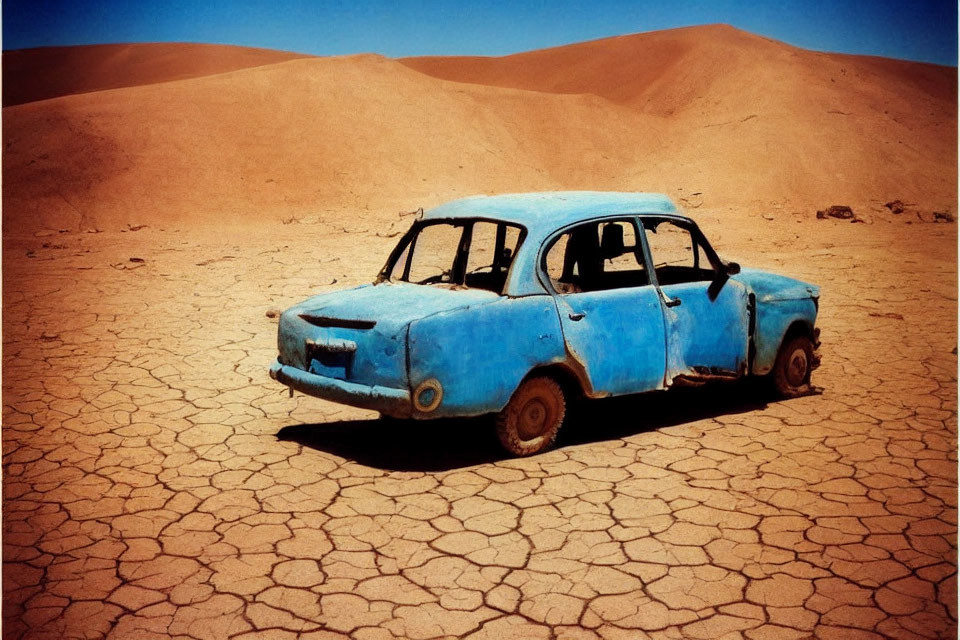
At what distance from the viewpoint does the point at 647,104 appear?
3441 cm

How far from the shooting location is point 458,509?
436cm

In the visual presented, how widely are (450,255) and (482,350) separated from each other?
1.22 metres

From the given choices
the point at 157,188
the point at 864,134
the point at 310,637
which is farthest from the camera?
the point at 864,134

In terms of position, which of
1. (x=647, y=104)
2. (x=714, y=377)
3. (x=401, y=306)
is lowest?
(x=714, y=377)

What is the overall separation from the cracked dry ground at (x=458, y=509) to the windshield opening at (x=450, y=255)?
999 millimetres

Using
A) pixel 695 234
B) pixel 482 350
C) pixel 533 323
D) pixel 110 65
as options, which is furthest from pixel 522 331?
pixel 110 65

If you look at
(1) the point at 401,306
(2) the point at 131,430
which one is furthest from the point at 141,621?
(2) the point at 131,430

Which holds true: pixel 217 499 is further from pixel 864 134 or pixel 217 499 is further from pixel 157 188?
pixel 864 134

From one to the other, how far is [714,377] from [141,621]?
3.71 metres

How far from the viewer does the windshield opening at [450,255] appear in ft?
17.5

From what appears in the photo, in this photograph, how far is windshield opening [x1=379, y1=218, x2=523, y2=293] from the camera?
534cm

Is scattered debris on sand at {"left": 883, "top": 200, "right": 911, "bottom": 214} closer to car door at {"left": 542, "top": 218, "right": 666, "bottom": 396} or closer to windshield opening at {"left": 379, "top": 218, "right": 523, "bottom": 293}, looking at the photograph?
car door at {"left": 542, "top": 218, "right": 666, "bottom": 396}

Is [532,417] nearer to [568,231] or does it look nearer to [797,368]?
[568,231]

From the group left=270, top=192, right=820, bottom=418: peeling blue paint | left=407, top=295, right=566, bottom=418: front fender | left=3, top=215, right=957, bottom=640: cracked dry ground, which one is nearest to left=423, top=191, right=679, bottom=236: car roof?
left=270, top=192, right=820, bottom=418: peeling blue paint
